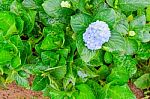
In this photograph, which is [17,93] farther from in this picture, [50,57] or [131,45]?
[131,45]

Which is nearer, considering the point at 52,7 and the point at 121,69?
the point at 52,7

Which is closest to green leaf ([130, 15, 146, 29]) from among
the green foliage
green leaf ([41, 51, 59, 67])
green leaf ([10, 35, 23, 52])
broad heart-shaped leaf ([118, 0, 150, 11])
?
the green foliage

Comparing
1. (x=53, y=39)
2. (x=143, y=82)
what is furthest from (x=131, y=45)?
(x=143, y=82)

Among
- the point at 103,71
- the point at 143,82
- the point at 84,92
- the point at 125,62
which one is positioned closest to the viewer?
the point at 84,92

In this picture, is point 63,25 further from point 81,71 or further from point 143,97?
point 143,97

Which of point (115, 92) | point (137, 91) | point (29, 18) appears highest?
point (29, 18)

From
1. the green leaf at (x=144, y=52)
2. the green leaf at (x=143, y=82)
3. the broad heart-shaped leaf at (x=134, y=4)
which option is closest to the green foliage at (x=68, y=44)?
the broad heart-shaped leaf at (x=134, y=4)

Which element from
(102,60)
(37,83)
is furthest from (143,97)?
(37,83)
